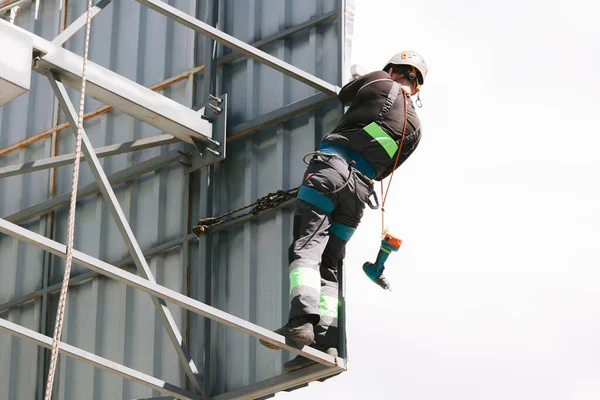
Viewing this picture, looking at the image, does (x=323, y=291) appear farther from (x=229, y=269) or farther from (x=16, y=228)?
(x=16, y=228)

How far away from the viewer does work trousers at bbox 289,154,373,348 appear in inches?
467

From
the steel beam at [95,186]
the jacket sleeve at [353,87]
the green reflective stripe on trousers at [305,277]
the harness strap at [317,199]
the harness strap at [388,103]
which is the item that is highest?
the steel beam at [95,186]

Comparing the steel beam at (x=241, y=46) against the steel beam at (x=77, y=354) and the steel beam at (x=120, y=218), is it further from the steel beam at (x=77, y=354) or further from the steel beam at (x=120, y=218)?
the steel beam at (x=77, y=354)

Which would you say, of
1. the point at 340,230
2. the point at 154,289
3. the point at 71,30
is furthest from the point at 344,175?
the point at 71,30

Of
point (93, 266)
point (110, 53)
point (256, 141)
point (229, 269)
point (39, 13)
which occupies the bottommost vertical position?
point (93, 266)

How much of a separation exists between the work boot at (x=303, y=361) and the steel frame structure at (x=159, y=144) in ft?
0.21

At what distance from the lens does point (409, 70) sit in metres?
13.1

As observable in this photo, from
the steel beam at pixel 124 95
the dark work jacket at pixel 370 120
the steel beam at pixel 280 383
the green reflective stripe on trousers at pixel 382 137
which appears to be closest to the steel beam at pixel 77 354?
the steel beam at pixel 280 383

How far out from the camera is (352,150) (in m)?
12.6

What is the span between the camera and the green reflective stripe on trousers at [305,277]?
38.8 ft

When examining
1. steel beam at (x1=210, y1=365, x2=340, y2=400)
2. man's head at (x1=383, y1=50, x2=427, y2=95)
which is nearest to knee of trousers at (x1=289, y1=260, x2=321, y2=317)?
steel beam at (x1=210, y1=365, x2=340, y2=400)

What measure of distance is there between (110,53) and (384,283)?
508 centimetres

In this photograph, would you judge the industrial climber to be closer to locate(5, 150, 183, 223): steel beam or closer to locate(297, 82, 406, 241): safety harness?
locate(297, 82, 406, 241): safety harness

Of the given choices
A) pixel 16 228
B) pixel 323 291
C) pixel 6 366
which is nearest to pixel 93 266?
pixel 16 228
